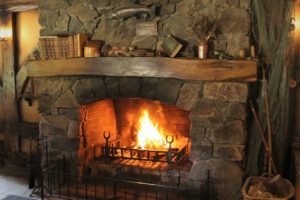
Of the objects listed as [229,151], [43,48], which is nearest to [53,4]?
[43,48]

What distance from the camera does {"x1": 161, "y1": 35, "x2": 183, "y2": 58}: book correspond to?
12.1 ft

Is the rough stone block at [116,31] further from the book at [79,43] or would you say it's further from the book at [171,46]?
the book at [171,46]

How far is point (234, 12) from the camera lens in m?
3.57

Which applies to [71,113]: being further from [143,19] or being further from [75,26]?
[143,19]

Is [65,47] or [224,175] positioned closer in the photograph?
[224,175]

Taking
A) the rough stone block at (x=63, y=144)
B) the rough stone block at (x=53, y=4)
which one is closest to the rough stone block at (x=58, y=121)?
the rough stone block at (x=63, y=144)

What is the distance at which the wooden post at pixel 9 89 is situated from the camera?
546 centimetres

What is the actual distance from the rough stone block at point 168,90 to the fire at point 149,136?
2.69 feet

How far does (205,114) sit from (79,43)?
159 cm

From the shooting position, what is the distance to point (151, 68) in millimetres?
3787

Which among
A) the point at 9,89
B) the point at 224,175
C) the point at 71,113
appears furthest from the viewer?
the point at 9,89

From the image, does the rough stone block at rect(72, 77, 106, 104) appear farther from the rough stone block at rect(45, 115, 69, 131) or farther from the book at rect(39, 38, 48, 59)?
the book at rect(39, 38, 48, 59)

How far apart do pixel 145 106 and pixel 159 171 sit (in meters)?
0.88

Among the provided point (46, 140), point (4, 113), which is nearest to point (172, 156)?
point (46, 140)
